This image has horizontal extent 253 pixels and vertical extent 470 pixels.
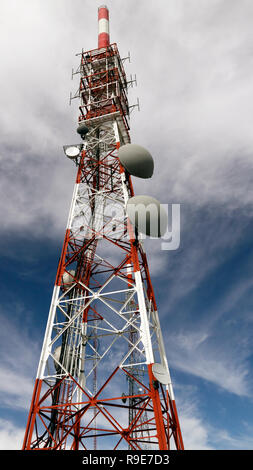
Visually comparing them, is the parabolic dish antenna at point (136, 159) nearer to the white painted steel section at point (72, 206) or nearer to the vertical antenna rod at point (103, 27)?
the white painted steel section at point (72, 206)

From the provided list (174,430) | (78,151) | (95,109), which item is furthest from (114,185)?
(174,430)

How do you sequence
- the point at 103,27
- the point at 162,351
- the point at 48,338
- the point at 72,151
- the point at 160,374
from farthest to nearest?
the point at 103,27, the point at 72,151, the point at 162,351, the point at 48,338, the point at 160,374

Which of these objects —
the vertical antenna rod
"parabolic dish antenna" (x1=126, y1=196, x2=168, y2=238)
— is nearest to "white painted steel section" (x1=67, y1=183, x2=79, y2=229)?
"parabolic dish antenna" (x1=126, y1=196, x2=168, y2=238)

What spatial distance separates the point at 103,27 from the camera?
26.6m

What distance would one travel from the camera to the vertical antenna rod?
84.0 feet

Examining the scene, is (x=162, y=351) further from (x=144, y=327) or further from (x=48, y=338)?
(x=48, y=338)

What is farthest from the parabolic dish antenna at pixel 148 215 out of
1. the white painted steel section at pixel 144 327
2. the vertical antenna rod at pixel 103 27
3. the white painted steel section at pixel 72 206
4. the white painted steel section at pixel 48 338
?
the vertical antenna rod at pixel 103 27

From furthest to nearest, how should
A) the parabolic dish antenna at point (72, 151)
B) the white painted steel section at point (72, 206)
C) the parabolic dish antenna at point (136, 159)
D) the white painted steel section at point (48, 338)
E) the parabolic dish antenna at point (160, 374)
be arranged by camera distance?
1. the parabolic dish antenna at point (72, 151)
2. the white painted steel section at point (72, 206)
3. the parabolic dish antenna at point (136, 159)
4. the white painted steel section at point (48, 338)
5. the parabolic dish antenna at point (160, 374)

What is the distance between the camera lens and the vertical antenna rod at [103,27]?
25609mm

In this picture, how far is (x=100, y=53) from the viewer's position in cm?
2456

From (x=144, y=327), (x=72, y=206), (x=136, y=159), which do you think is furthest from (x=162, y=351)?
(x=72, y=206)

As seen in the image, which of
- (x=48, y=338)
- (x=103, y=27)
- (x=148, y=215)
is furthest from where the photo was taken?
(x=103, y=27)
